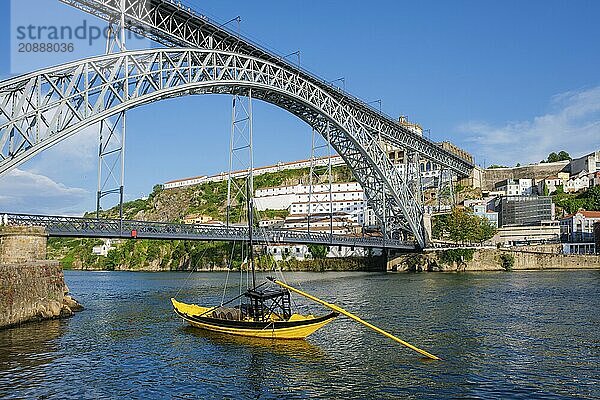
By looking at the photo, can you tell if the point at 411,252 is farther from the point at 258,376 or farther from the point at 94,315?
the point at 258,376

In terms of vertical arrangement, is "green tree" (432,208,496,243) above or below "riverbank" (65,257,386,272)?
above

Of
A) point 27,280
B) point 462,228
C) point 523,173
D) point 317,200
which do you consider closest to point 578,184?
point 523,173

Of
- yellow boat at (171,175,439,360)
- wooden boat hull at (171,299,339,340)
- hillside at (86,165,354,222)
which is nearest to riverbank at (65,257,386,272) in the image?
hillside at (86,165,354,222)

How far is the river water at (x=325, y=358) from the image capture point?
620 inches

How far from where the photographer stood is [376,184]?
71.5m

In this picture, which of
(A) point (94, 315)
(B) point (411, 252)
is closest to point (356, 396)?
(A) point (94, 315)

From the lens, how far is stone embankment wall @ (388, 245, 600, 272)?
7250 cm

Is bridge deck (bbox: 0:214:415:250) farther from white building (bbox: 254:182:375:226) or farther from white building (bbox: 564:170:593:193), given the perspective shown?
white building (bbox: 564:170:593:193)

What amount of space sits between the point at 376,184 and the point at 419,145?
10.5 meters

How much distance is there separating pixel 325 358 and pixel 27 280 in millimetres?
14032

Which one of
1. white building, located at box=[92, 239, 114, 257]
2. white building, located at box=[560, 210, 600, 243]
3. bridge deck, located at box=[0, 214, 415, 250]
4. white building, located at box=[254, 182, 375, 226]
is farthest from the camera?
white building, located at box=[92, 239, 114, 257]

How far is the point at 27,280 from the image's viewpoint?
2467 cm

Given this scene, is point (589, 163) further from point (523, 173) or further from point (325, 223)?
point (325, 223)

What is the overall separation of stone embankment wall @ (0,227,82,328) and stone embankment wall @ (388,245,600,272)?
2203 inches
